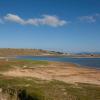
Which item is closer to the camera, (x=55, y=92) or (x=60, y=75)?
(x=55, y=92)

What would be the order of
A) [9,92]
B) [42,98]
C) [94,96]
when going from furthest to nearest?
[94,96], [9,92], [42,98]

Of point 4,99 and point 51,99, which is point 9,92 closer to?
point 4,99

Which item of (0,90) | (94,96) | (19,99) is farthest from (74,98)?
(0,90)

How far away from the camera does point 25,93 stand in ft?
72.4

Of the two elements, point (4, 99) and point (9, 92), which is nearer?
point (4, 99)

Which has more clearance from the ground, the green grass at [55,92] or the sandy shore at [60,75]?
the green grass at [55,92]

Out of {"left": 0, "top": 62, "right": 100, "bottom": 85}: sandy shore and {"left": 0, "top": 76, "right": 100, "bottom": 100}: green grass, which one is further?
{"left": 0, "top": 62, "right": 100, "bottom": 85}: sandy shore

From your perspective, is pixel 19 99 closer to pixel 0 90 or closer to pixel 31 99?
pixel 31 99

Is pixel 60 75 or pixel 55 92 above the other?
pixel 55 92

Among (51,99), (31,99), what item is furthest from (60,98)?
(31,99)

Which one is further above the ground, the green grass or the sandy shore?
the green grass

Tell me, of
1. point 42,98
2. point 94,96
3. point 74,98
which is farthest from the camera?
point 94,96

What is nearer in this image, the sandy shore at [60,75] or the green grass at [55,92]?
the green grass at [55,92]

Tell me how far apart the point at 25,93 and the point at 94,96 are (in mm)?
8111
